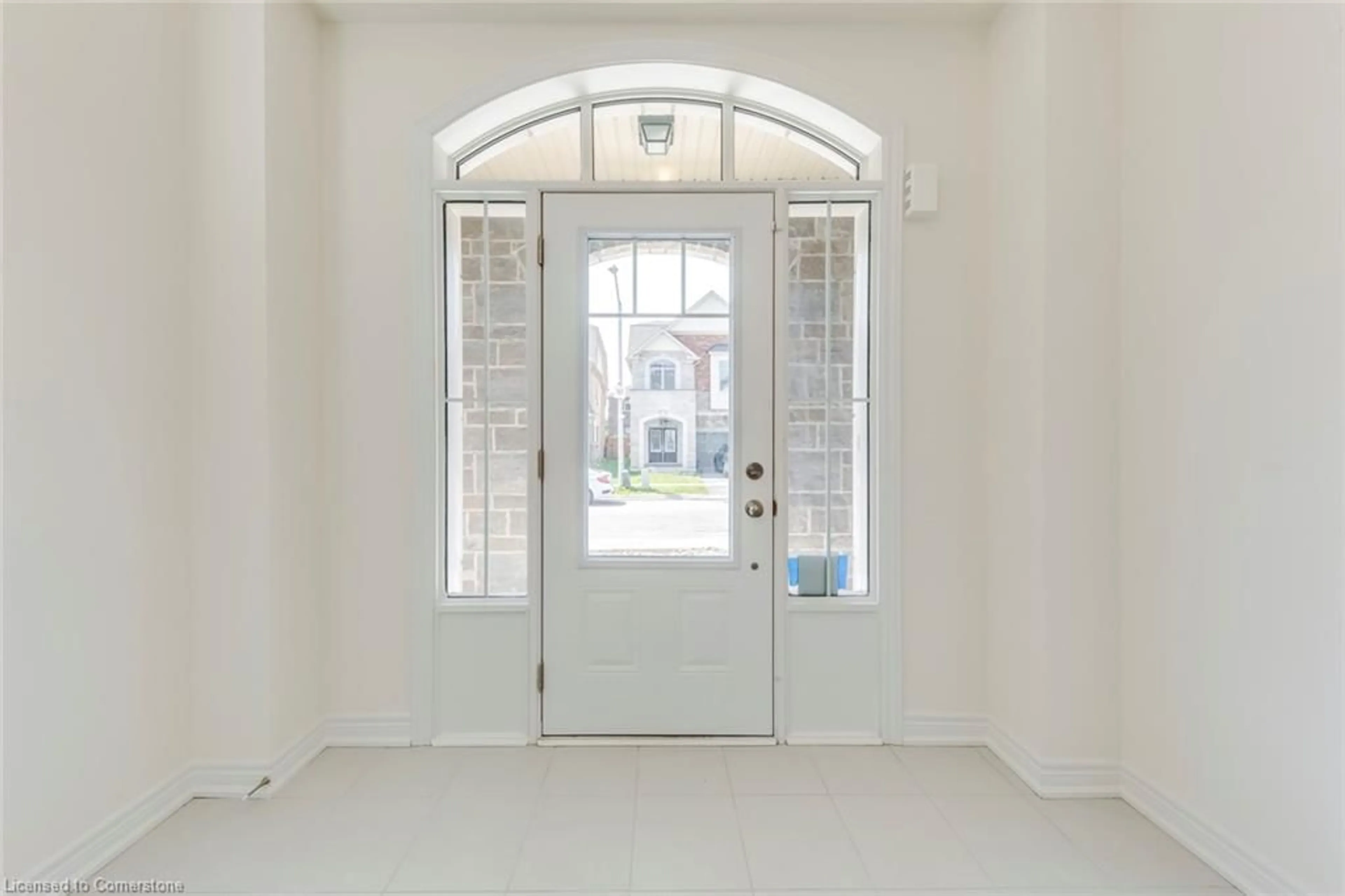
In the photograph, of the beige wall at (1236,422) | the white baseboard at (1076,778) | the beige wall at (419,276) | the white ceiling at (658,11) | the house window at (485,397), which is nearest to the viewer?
the beige wall at (1236,422)

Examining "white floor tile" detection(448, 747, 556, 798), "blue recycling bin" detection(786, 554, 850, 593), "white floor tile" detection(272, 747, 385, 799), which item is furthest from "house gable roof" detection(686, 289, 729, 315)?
"white floor tile" detection(272, 747, 385, 799)

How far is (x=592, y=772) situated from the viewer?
2.30 meters

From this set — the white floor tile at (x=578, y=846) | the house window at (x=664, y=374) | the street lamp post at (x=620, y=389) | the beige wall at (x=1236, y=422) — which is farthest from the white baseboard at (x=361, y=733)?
the beige wall at (x=1236, y=422)

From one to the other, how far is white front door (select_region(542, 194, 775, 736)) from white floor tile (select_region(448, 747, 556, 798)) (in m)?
0.14

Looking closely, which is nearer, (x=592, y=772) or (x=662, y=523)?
(x=592, y=772)

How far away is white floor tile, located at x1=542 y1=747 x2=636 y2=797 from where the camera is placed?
2174 mm

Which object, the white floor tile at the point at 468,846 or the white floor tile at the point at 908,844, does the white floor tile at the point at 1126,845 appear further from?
the white floor tile at the point at 468,846

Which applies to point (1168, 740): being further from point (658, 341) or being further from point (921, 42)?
point (921, 42)

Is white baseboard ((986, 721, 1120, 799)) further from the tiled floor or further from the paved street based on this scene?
the paved street

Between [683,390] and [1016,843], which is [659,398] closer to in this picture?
[683,390]

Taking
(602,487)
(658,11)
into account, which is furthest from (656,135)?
(602,487)

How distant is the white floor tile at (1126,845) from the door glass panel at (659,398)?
4.52ft

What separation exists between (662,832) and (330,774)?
1.20 meters

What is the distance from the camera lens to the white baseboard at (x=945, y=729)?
249 centimetres
